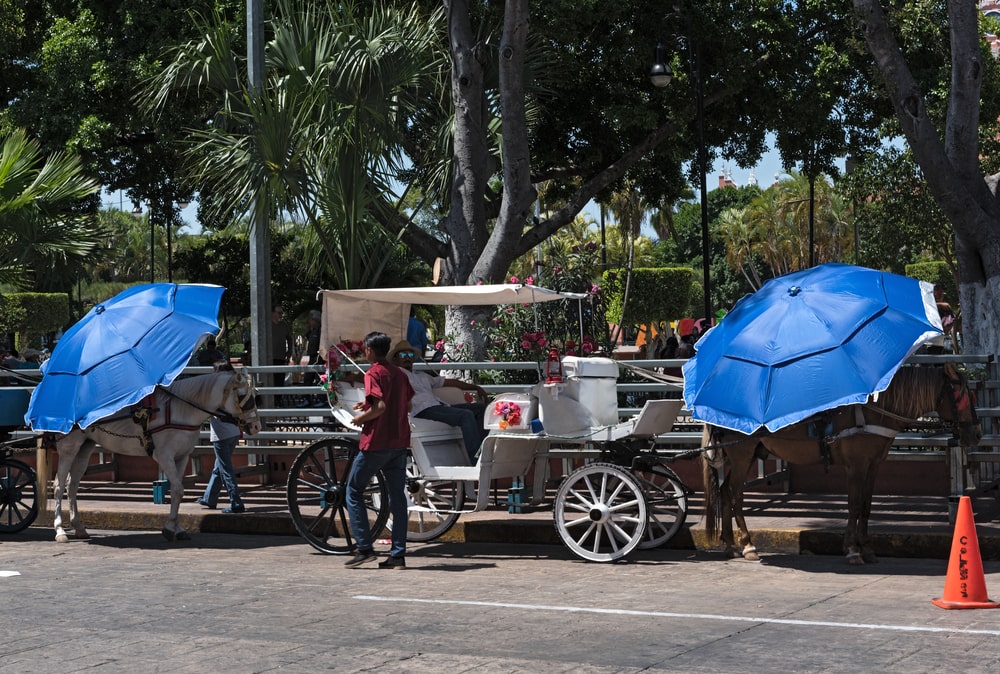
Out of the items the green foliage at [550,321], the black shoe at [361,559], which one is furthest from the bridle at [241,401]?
the green foliage at [550,321]

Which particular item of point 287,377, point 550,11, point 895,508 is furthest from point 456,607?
point 550,11

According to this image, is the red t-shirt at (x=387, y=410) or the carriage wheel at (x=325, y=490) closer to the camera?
the red t-shirt at (x=387, y=410)

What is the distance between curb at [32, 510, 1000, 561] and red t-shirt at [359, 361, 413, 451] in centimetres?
212

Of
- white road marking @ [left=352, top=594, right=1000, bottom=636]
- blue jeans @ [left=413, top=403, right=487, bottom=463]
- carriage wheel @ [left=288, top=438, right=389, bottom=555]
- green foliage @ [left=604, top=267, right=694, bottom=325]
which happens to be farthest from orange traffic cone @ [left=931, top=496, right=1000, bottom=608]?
green foliage @ [left=604, top=267, right=694, bottom=325]

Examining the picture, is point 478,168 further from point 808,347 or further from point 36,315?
point 36,315

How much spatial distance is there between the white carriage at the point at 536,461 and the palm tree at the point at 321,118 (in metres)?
5.63

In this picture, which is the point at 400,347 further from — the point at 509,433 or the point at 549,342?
the point at 549,342

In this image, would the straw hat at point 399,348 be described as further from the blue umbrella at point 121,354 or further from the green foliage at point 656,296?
the green foliage at point 656,296

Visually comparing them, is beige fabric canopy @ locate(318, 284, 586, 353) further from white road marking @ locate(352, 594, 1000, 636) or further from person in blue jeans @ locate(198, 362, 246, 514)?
white road marking @ locate(352, 594, 1000, 636)

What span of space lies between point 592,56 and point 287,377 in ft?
30.0

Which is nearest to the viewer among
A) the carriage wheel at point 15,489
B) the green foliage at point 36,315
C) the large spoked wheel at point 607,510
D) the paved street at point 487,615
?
the paved street at point 487,615

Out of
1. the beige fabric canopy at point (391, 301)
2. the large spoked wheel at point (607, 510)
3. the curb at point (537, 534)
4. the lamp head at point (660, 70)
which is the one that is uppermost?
the lamp head at point (660, 70)

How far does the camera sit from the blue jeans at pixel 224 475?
13.7m

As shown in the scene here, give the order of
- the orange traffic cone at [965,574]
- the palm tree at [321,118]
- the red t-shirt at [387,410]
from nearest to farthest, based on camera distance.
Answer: the orange traffic cone at [965,574]
the red t-shirt at [387,410]
the palm tree at [321,118]
